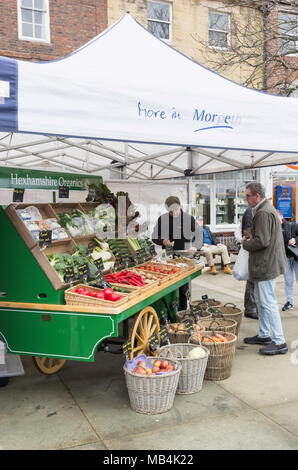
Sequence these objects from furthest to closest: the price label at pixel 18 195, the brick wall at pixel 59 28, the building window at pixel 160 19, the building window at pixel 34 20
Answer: the building window at pixel 160 19 < the building window at pixel 34 20 < the brick wall at pixel 59 28 < the price label at pixel 18 195

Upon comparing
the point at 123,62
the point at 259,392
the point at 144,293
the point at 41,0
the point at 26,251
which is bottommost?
the point at 259,392

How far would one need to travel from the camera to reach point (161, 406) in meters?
3.62

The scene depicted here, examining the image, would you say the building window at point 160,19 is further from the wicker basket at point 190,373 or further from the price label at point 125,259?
the wicker basket at point 190,373

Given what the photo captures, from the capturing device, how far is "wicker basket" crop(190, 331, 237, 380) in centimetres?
429

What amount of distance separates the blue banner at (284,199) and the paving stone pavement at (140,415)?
436 inches

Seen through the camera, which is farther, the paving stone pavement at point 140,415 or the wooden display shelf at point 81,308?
the wooden display shelf at point 81,308

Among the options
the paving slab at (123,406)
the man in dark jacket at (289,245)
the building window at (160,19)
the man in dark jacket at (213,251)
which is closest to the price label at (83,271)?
the paving slab at (123,406)

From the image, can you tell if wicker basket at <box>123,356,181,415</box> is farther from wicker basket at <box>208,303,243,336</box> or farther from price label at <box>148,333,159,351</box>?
wicker basket at <box>208,303,243,336</box>

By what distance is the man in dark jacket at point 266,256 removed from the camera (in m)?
4.90

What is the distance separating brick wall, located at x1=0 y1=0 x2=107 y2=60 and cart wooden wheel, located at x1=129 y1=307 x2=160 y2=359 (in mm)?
9782

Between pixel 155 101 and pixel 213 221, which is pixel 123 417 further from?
pixel 213 221

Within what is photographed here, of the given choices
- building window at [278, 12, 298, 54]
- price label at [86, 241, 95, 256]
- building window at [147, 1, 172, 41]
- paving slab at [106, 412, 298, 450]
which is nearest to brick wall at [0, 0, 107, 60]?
building window at [147, 1, 172, 41]
